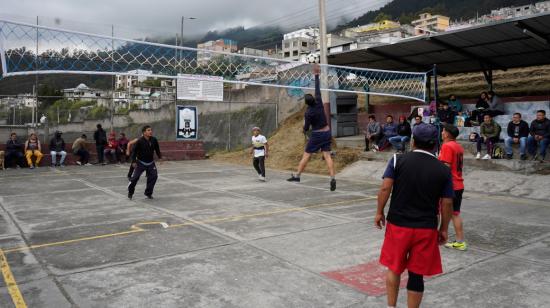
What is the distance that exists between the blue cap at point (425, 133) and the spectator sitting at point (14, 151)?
53.4ft

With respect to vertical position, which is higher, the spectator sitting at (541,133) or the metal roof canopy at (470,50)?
the metal roof canopy at (470,50)

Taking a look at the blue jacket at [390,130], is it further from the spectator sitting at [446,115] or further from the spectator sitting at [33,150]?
the spectator sitting at [33,150]

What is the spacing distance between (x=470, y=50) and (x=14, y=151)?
16829mm

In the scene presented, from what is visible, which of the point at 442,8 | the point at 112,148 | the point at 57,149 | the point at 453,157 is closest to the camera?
the point at 453,157

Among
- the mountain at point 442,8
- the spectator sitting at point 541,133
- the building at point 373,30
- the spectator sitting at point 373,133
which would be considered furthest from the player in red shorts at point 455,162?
the mountain at point 442,8

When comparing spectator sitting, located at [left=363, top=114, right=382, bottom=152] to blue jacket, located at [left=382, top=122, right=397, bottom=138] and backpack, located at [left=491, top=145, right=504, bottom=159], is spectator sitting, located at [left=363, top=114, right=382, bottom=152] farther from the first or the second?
backpack, located at [left=491, top=145, right=504, bottom=159]

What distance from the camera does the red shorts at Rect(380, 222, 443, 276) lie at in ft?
10.9

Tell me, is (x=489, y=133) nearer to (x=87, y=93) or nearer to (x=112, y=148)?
(x=112, y=148)

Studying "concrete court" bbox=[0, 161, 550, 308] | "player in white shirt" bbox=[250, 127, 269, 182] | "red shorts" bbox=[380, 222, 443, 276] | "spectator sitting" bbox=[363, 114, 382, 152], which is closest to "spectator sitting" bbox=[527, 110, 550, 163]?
"concrete court" bbox=[0, 161, 550, 308]

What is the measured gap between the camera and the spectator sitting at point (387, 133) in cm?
1476

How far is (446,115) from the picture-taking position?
47.8 feet

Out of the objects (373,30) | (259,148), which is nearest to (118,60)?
(259,148)

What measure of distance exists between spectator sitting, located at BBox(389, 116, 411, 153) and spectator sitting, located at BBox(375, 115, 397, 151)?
0.58ft

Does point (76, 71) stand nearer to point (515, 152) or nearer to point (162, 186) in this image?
point (162, 186)
